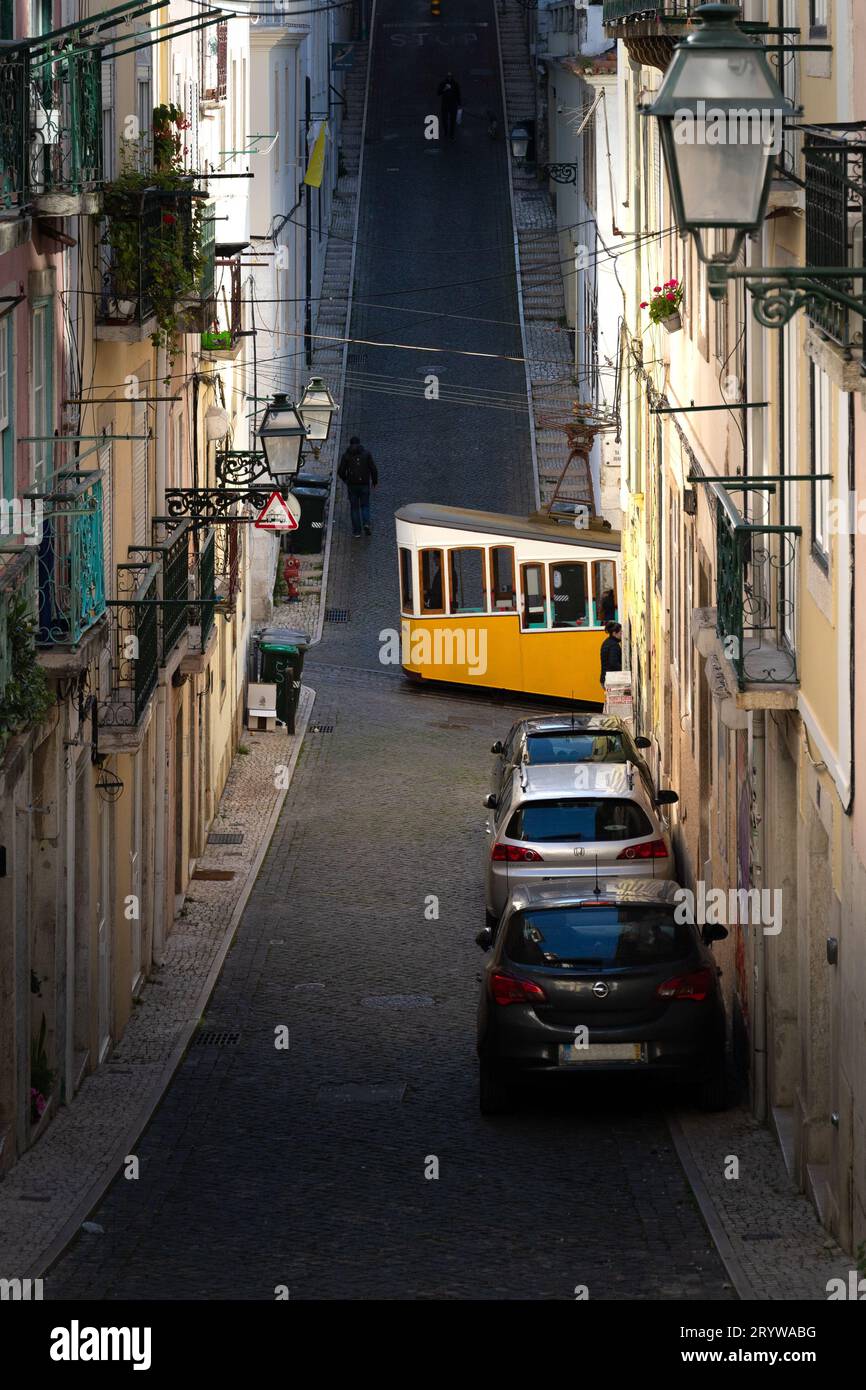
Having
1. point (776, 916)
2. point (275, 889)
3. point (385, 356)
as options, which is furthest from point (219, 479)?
point (385, 356)

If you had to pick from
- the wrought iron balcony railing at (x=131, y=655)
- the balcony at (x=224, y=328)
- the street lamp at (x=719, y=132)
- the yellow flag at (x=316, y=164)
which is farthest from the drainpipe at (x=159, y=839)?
the yellow flag at (x=316, y=164)

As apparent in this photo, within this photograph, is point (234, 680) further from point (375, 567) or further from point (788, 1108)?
point (788, 1108)

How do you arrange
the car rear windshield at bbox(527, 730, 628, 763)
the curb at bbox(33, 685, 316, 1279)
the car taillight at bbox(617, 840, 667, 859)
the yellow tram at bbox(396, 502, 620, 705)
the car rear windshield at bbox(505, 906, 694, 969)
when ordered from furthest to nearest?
the yellow tram at bbox(396, 502, 620, 705) < the car rear windshield at bbox(527, 730, 628, 763) < the car taillight at bbox(617, 840, 667, 859) < the car rear windshield at bbox(505, 906, 694, 969) < the curb at bbox(33, 685, 316, 1279)

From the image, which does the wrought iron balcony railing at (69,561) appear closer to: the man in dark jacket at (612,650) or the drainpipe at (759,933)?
the drainpipe at (759,933)

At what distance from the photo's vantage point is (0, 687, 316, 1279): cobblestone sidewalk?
14156 mm

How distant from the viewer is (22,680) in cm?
1370

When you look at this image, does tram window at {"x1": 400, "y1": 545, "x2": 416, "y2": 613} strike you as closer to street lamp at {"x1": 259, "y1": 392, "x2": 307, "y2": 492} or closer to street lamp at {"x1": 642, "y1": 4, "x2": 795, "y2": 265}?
street lamp at {"x1": 259, "y1": 392, "x2": 307, "y2": 492}

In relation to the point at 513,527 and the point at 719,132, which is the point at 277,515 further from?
the point at 719,132

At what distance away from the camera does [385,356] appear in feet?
166

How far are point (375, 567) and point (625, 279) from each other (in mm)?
6771

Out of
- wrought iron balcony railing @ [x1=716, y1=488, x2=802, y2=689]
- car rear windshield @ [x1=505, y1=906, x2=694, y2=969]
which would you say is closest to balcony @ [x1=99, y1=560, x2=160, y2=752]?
car rear windshield @ [x1=505, y1=906, x2=694, y2=969]

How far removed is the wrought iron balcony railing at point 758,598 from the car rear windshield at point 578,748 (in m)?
6.77

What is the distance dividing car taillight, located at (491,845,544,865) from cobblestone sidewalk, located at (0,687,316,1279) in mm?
2808

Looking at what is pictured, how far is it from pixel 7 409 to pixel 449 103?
53.7m
